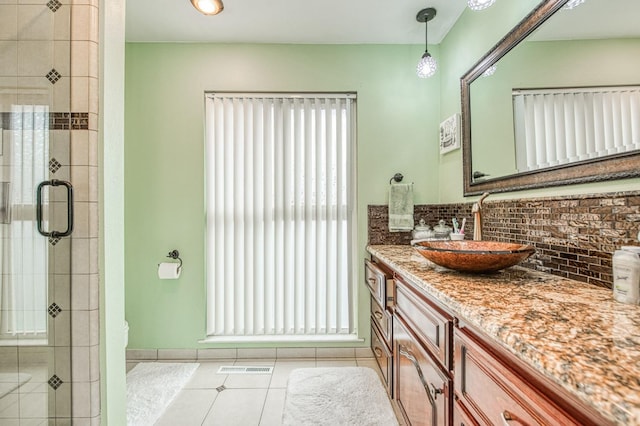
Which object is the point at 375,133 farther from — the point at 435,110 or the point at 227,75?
the point at 227,75

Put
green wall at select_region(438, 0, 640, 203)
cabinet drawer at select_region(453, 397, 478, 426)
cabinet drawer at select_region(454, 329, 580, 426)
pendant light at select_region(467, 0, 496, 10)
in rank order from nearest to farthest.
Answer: cabinet drawer at select_region(454, 329, 580, 426) < cabinet drawer at select_region(453, 397, 478, 426) < green wall at select_region(438, 0, 640, 203) < pendant light at select_region(467, 0, 496, 10)

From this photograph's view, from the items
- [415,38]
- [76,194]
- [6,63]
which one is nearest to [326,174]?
[415,38]

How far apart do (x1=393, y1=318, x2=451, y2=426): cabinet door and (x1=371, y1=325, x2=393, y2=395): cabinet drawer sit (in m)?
0.10

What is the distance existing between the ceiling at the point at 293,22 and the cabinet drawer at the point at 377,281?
5.79 feet

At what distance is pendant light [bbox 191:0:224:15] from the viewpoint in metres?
1.75

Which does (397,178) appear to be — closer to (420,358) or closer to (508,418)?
(420,358)

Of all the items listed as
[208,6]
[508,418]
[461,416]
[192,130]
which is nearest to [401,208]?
[461,416]

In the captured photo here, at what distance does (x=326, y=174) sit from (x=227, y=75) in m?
1.14

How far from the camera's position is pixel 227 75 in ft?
7.33

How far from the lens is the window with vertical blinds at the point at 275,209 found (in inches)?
88.3

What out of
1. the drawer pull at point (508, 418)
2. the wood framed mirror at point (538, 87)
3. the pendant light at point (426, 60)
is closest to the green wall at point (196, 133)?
the pendant light at point (426, 60)

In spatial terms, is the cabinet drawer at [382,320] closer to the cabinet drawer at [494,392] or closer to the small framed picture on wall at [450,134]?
the cabinet drawer at [494,392]

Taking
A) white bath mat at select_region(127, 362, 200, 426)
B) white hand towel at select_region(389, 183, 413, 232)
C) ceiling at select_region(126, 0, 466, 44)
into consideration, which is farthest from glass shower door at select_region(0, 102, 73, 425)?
white hand towel at select_region(389, 183, 413, 232)

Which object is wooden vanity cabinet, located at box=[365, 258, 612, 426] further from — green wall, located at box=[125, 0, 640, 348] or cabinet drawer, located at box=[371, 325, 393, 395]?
green wall, located at box=[125, 0, 640, 348]
